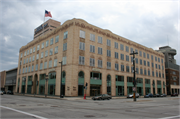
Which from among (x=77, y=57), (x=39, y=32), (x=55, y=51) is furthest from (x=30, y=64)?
(x=39, y=32)

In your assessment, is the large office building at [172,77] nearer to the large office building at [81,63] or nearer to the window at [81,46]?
the large office building at [81,63]

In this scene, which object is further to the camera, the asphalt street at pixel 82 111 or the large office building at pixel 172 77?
the large office building at pixel 172 77

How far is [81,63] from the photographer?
42844mm

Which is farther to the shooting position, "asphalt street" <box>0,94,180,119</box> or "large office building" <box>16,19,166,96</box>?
"large office building" <box>16,19,166,96</box>

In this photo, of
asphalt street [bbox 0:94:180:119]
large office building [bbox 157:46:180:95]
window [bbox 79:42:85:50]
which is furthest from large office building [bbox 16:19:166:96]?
large office building [bbox 157:46:180:95]

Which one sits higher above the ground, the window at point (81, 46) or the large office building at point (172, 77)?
the window at point (81, 46)

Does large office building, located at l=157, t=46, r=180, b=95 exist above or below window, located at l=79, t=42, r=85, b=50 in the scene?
below

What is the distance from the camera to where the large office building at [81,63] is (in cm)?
4222

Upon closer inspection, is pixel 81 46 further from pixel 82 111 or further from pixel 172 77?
pixel 172 77

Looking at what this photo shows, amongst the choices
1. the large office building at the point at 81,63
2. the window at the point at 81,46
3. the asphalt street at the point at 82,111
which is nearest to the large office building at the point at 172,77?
the large office building at the point at 81,63

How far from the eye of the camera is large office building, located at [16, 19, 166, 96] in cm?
4222

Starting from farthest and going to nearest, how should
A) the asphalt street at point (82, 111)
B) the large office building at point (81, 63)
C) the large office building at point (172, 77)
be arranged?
the large office building at point (172, 77) < the large office building at point (81, 63) < the asphalt street at point (82, 111)

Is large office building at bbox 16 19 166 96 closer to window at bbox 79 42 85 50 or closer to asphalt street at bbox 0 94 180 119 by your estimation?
window at bbox 79 42 85 50

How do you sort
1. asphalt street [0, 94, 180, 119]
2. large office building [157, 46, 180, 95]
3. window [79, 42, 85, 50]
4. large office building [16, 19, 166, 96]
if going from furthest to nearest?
large office building [157, 46, 180, 95] → window [79, 42, 85, 50] → large office building [16, 19, 166, 96] → asphalt street [0, 94, 180, 119]
